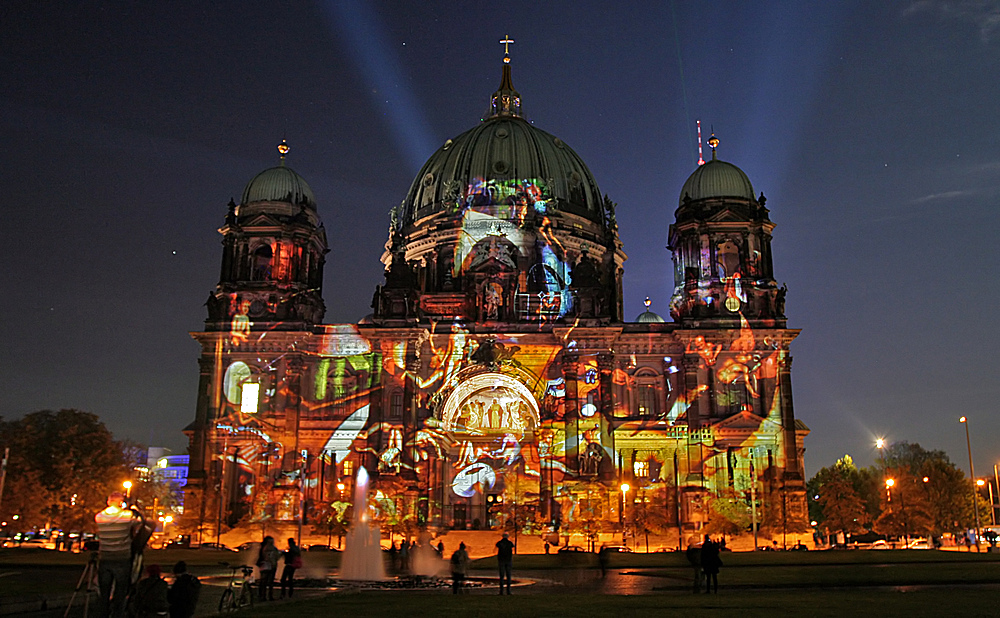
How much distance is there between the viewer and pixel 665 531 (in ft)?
202

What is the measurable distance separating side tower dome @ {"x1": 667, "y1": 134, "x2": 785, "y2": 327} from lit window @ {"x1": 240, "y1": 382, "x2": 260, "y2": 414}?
31.1 meters

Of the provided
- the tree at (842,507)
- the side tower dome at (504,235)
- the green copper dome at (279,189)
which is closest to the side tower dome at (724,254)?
the side tower dome at (504,235)

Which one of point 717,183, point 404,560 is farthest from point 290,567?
point 717,183

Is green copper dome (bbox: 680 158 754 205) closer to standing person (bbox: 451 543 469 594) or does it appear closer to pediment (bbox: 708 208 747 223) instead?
pediment (bbox: 708 208 747 223)

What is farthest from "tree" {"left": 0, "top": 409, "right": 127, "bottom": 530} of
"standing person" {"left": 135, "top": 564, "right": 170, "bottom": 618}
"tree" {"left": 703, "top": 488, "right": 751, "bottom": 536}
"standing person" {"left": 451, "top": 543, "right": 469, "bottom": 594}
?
"standing person" {"left": 135, "top": 564, "right": 170, "bottom": 618}

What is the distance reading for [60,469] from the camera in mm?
63875

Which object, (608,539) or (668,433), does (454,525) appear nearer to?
(608,539)

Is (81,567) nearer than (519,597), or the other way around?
(519,597)

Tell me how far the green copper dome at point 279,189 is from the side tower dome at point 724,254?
29016mm

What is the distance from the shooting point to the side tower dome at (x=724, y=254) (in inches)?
2653

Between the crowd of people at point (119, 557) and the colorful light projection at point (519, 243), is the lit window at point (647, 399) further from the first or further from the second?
the crowd of people at point (119, 557)

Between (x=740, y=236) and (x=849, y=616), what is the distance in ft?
177

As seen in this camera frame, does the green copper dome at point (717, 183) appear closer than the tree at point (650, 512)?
No

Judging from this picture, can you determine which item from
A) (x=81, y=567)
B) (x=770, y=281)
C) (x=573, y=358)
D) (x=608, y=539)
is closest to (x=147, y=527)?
(x=81, y=567)
